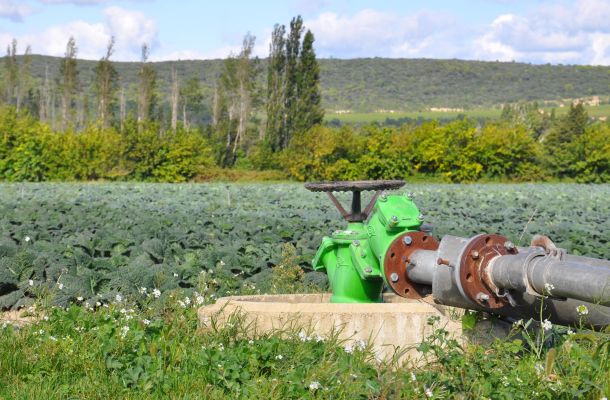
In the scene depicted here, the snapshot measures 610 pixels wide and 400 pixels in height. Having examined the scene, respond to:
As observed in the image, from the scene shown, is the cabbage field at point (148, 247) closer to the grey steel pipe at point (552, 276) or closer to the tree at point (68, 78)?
the grey steel pipe at point (552, 276)

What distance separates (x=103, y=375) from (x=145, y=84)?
2915 inches

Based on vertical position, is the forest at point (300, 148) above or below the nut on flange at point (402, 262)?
below

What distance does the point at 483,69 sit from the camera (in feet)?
520

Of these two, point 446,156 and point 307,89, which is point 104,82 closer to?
point 307,89

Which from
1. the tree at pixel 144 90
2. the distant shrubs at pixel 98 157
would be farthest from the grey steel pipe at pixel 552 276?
the tree at pixel 144 90

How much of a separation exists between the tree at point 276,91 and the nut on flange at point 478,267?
186 ft

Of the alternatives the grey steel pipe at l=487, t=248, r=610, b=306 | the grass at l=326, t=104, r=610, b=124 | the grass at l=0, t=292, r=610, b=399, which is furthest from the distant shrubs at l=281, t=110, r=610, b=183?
the grass at l=326, t=104, r=610, b=124

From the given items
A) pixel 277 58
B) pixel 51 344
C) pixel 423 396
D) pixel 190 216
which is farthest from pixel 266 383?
pixel 277 58

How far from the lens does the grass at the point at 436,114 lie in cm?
12289

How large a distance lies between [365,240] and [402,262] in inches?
18.6

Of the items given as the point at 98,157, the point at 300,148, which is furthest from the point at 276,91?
the point at 98,157

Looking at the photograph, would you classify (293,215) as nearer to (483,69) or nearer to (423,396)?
(423,396)

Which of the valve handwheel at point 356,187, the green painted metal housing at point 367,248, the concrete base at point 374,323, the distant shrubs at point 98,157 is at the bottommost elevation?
the distant shrubs at point 98,157

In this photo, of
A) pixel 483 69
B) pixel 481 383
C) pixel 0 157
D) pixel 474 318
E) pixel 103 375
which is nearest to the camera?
pixel 481 383
